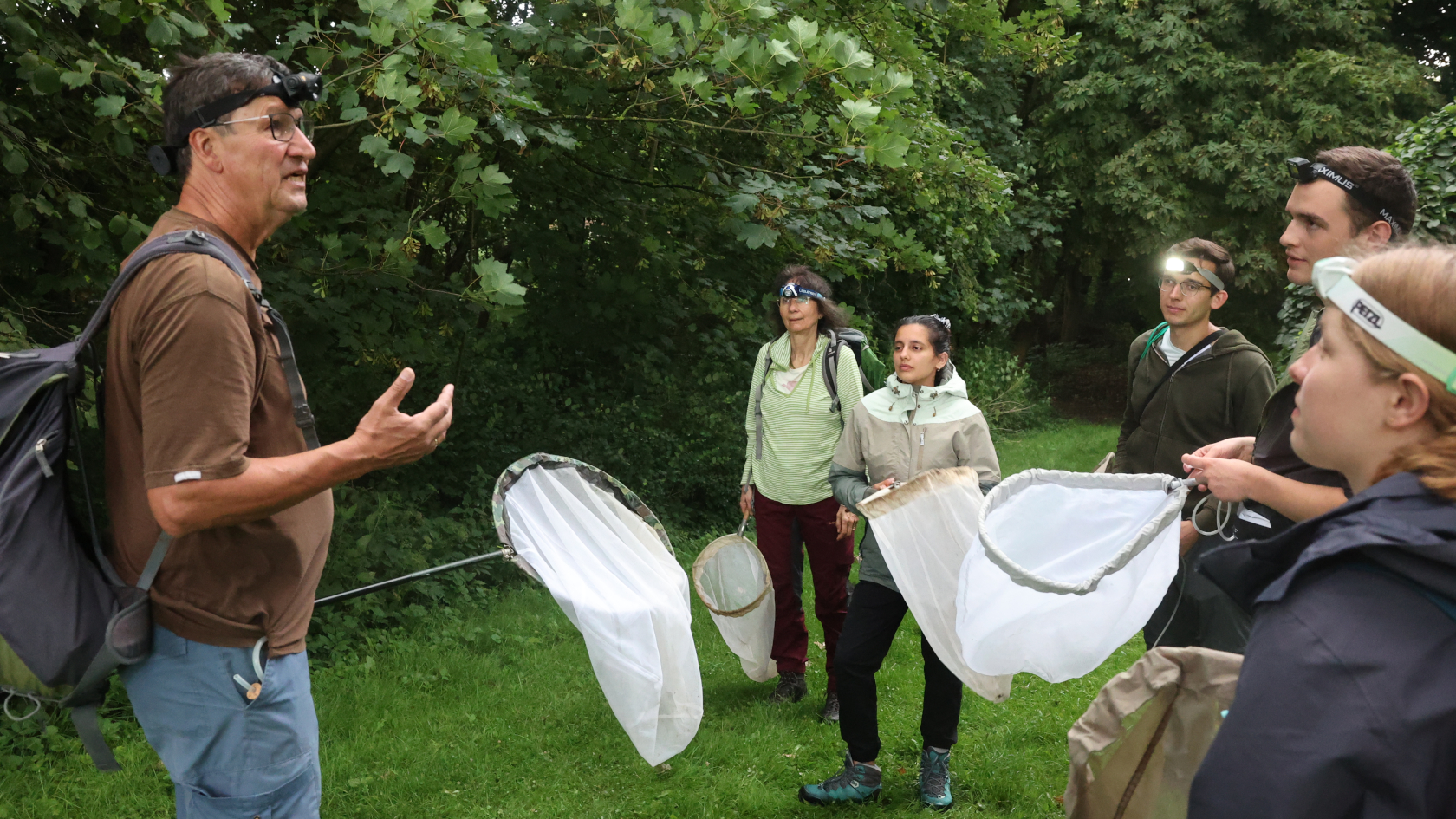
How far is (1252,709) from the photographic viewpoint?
43.8 inches

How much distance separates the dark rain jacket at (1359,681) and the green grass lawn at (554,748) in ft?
9.60

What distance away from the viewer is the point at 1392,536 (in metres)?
1.05

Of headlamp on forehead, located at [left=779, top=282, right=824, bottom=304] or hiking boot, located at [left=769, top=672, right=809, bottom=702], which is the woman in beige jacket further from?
hiking boot, located at [left=769, top=672, right=809, bottom=702]

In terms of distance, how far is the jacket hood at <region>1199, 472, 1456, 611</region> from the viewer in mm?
1031

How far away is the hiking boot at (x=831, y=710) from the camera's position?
4715mm

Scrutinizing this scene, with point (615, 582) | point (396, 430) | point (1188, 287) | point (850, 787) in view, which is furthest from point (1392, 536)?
point (850, 787)

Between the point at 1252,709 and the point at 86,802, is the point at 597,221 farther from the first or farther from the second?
the point at 1252,709

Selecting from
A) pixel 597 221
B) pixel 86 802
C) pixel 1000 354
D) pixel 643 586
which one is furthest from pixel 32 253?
pixel 1000 354

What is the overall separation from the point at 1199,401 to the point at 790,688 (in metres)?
2.42

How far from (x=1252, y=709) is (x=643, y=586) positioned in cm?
216

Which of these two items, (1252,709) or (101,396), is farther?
(101,396)

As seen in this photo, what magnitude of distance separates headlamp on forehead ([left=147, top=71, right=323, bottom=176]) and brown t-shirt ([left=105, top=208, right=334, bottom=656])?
0.44 feet

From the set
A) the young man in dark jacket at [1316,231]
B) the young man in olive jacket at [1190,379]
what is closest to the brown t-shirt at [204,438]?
the young man in dark jacket at [1316,231]

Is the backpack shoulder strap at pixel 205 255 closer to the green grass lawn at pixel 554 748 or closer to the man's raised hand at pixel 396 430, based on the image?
the man's raised hand at pixel 396 430
